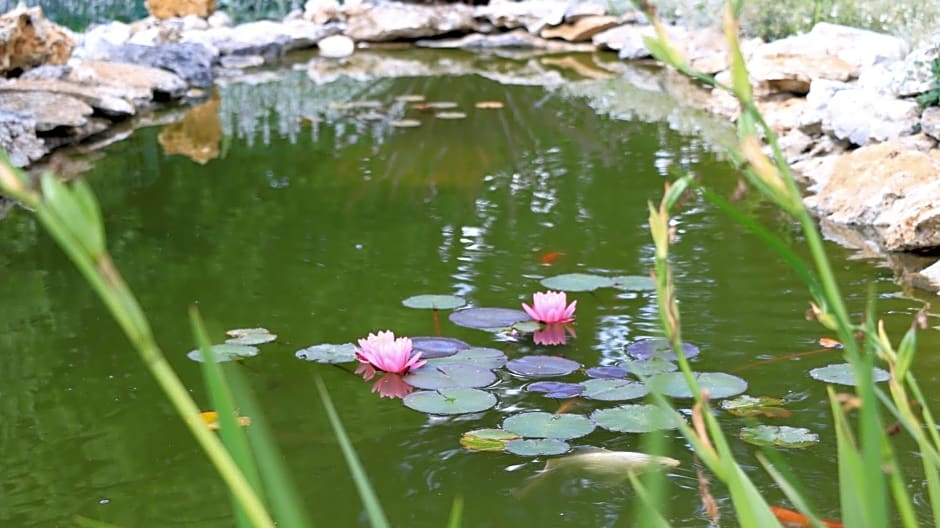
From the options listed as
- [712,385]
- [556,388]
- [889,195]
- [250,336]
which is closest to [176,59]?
[889,195]

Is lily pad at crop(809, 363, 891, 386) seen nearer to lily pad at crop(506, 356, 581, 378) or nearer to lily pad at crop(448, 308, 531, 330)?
lily pad at crop(506, 356, 581, 378)

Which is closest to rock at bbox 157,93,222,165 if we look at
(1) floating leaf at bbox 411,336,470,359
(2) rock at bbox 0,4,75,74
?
(2) rock at bbox 0,4,75,74

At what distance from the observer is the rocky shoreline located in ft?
13.3

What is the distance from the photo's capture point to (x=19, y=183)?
421 mm

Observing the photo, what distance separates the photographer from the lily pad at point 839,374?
2465 mm

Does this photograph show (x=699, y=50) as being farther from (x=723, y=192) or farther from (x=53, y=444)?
(x=53, y=444)

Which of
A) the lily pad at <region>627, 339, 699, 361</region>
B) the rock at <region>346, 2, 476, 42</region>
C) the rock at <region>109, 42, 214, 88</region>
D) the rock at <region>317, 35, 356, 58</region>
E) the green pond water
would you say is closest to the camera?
the green pond water

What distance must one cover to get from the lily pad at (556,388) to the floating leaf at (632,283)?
2.51ft

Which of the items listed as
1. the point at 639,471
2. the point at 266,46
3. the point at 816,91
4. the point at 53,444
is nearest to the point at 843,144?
the point at 816,91

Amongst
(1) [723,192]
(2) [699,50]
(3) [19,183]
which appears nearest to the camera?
(3) [19,183]

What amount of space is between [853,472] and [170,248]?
3.38m

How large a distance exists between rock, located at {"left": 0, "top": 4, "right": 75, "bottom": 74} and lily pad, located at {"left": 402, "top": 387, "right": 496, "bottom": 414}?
17.3 feet

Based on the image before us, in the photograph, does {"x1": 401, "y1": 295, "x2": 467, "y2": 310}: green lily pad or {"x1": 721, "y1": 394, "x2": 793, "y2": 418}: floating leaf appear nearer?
{"x1": 721, "y1": 394, "x2": 793, "y2": 418}: floating leaf

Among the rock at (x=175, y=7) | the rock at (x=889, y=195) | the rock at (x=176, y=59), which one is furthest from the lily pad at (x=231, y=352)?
the rock at (x=175, y=7)
